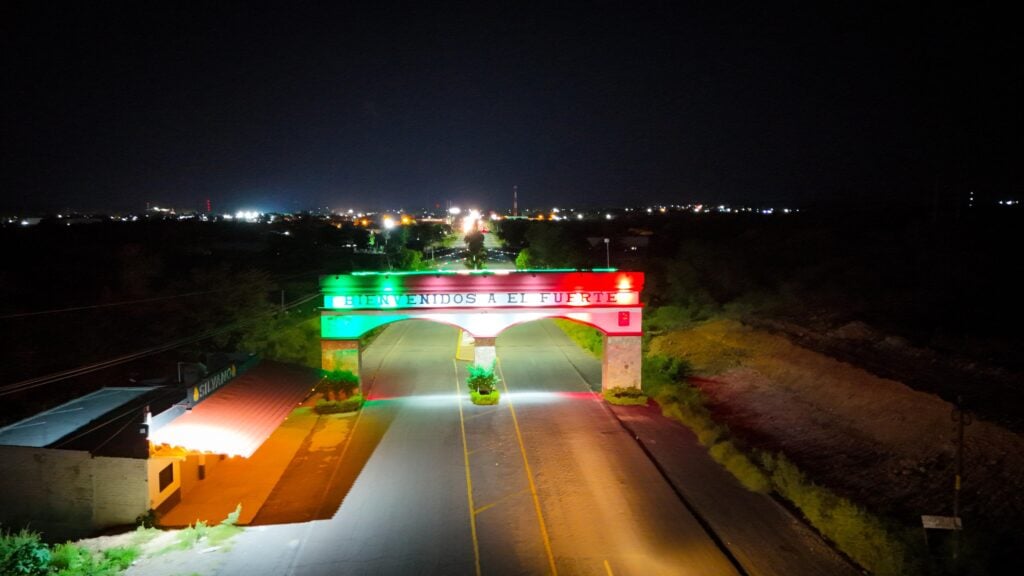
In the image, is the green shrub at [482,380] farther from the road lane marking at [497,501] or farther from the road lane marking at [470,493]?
the road lane marking at [497,501]

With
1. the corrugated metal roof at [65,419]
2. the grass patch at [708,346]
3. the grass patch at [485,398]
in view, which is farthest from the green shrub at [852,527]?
the corrugated metal roof at [65,419]

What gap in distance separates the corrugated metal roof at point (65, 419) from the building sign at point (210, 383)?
7.13 ft

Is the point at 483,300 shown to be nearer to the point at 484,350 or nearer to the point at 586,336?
the point at 484,350

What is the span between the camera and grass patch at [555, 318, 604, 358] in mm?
34000

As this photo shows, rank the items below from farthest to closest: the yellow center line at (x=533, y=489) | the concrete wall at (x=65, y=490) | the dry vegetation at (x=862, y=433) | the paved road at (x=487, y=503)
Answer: the dry vegetation at (x=862, y=433)
the concrete wall at (x=65, y=490)
the yellow center line at (x=533, y=489)
the paved road at (x=487, y=503)

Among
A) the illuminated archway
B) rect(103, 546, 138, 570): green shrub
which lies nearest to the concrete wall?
rect(103, 546, 138, 570): green shrub

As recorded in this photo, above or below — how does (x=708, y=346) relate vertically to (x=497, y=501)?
above

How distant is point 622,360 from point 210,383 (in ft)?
46.9

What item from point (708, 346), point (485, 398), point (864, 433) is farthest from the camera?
point (708, 346)

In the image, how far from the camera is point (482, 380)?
25234 millimetres

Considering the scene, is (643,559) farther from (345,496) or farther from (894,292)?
(894,292)

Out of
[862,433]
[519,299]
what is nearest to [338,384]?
[519,299]

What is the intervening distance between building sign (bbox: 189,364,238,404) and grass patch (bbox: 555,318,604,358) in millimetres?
16911

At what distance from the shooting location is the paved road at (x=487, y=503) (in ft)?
43.9
